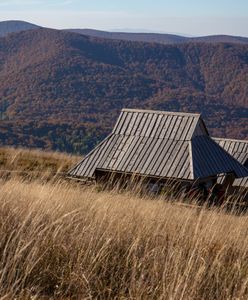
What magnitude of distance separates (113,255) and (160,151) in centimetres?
1303

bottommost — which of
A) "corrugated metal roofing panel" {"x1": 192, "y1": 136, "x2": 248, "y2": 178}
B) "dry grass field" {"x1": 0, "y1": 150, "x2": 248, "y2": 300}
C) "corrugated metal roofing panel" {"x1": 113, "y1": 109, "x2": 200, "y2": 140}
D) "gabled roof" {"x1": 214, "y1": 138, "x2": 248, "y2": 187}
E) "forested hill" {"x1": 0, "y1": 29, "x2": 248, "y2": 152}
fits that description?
"forested hill" {"x1": 0, "y1": 29, "x2": 248, "y2": 152}

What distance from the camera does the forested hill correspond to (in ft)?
274

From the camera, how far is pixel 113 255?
4.03 meters

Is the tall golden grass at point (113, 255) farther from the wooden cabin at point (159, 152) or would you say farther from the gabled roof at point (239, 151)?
the gabled roof at point (239, 151)

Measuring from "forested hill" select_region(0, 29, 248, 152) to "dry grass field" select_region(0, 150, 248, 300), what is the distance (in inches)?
2358

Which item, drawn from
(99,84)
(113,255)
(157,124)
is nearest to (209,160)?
(157,124)

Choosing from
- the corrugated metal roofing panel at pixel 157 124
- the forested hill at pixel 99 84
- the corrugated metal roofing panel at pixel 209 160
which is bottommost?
the forested hill at pixel 99 84

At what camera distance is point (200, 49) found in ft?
622

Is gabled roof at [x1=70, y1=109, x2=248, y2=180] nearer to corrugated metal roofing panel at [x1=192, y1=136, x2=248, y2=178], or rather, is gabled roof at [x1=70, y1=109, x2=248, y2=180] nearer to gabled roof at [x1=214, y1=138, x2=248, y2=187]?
corrugated metal roofing panel at [x1=192, y1=136, x2=248, y2=178]

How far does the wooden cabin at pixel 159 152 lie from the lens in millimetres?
16188

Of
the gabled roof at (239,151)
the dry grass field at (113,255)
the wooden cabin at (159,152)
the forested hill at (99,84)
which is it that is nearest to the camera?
the dry grass field at (113,255)

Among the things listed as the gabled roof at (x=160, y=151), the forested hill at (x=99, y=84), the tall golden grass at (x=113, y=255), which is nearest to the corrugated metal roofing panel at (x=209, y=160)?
the gabled roof at (x=160, y=151)

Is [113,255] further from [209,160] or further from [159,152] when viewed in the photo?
[209,160]

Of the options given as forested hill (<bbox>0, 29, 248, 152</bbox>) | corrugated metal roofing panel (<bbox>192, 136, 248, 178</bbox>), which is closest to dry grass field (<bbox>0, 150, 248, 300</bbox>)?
corrugated metal roofing panel (<bbox>192, 136, 248, 178</bbox>)
